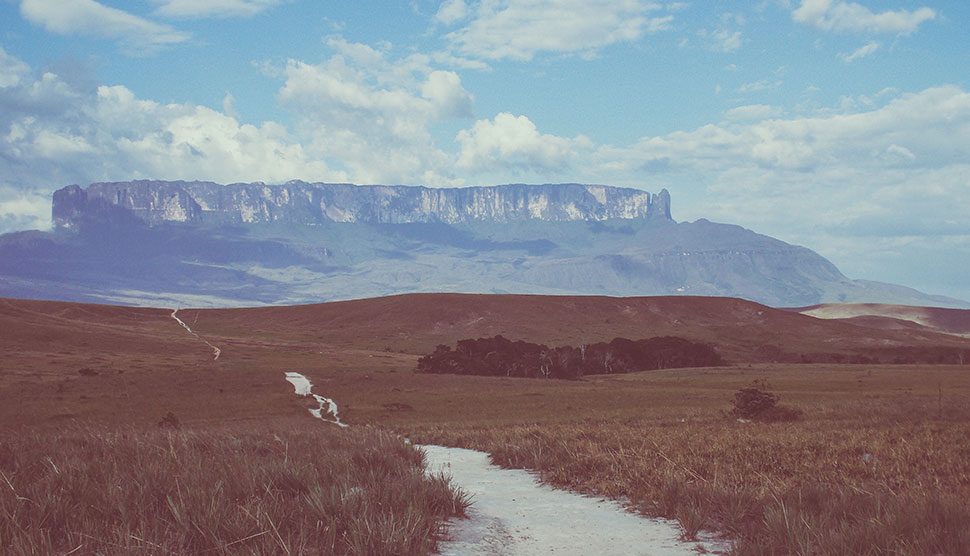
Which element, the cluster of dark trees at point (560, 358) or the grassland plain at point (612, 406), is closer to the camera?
the grassland plain at point (612, 406)

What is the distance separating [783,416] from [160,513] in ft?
90.7

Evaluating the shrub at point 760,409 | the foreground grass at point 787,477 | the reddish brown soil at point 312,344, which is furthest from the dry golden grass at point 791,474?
the reddish brown soil at point 312,344

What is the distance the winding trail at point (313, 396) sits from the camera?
43312mm

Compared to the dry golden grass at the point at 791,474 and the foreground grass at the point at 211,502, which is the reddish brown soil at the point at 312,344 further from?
the foreground grass at the point at 211,502

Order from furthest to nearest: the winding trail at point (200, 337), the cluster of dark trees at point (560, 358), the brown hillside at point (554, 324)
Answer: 1. the brown hillside at point (554, 324)
2. the winding trail at point (200, 337)
3. the cluster of dark trees at point (560, 358)

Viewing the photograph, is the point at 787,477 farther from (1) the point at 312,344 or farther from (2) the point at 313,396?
(1) the point at 312,344

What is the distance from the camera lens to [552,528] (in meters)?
11.2

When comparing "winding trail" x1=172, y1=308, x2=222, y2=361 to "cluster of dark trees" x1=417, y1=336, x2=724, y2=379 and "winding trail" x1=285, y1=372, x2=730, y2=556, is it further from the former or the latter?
"winding trail" x1=285, y1=372, x2=730, y2=556

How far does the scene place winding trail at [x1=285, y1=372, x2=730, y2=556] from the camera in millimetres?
9922

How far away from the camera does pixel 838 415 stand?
31625 mm

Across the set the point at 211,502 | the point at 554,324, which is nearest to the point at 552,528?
the point at 211,502

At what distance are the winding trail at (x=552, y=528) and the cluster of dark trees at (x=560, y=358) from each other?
63.2m

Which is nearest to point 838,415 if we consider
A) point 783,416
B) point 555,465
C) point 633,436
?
point 783,416

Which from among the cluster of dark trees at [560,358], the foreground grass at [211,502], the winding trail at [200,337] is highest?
the foreground grass at [211,502]
